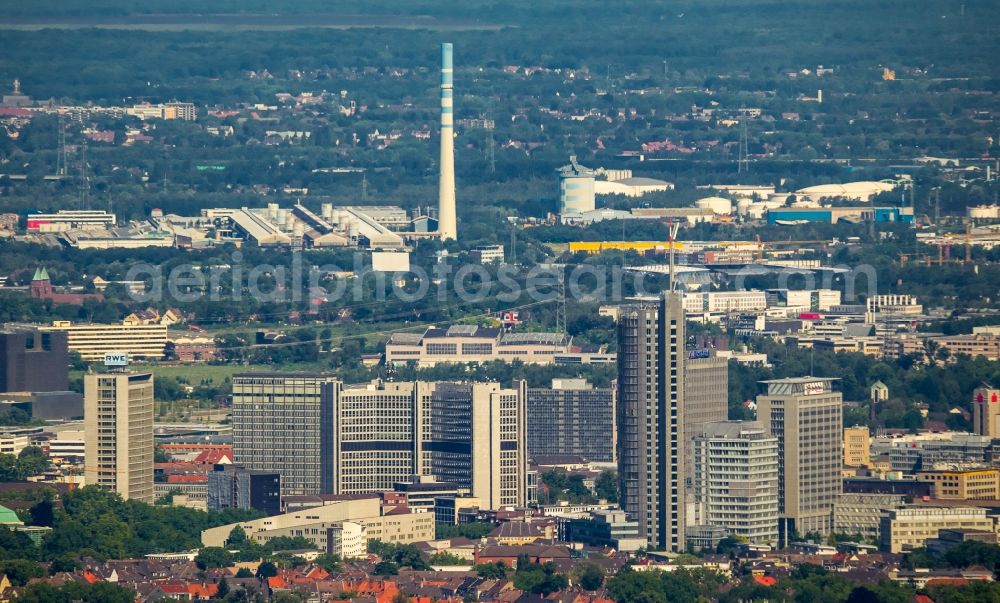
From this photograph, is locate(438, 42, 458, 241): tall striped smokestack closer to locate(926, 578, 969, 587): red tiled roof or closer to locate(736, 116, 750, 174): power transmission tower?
locate(736, 116, 750, 174): power transmission tower

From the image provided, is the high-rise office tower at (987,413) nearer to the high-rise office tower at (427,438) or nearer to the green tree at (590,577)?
the high-rise office tower at (427,438)

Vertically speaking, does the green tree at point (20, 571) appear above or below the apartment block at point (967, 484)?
below

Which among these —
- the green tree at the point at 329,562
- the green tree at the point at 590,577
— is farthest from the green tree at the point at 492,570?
the green tree at the point at 329,562

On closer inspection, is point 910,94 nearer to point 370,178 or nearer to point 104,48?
point 370,178

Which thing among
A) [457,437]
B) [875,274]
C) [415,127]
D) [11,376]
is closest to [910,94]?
[415,127]

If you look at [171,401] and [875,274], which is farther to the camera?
[875,274]

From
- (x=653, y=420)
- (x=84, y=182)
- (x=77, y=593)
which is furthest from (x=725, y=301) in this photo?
(x=77, y=593)

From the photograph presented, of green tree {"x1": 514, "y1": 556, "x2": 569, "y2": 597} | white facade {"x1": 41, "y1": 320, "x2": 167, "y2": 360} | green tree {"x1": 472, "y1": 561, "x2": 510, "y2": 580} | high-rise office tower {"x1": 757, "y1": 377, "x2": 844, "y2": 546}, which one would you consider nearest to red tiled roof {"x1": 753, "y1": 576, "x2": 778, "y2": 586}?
green tree {"x1": 514, "y1": 556, "x2": 569, "y2": 597}
